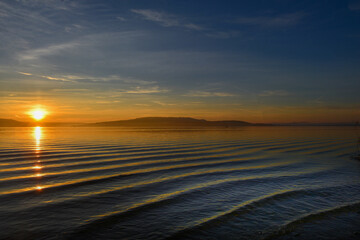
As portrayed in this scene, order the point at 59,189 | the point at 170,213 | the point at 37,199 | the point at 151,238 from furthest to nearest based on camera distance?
the point at 59,189
the point at 37,199
the point at 170,213
the point at 151,238

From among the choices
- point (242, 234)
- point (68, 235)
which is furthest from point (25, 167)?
point (242, 234)

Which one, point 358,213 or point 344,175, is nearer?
point 358,213

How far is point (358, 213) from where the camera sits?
340 inches

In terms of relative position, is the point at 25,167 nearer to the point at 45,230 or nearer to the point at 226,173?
the point at 45,230

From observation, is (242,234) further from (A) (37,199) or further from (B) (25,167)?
(B) (25,167)

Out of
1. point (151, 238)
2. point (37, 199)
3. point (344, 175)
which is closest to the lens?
point (151, 238)

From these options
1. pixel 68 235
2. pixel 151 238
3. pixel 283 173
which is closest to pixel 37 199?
pixel 68 235

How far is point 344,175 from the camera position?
15031mm

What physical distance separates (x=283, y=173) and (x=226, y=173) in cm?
346

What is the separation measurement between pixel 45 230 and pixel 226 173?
34.4 ft

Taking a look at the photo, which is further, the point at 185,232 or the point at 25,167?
the point at 25,167

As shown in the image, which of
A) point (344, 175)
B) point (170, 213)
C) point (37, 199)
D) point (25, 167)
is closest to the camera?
point (170, 213)

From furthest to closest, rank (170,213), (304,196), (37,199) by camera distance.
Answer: (304,196), (37,199), (170,213)

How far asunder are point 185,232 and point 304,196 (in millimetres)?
6052
